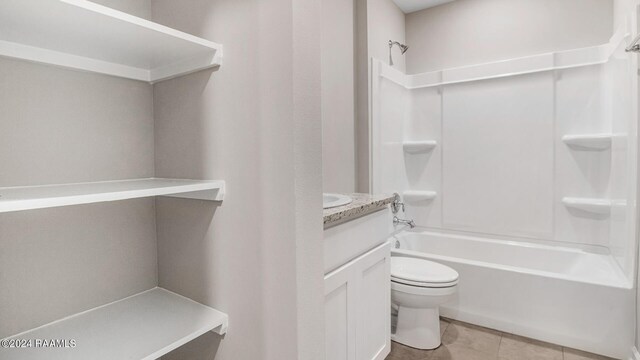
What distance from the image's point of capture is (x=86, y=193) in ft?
2.48

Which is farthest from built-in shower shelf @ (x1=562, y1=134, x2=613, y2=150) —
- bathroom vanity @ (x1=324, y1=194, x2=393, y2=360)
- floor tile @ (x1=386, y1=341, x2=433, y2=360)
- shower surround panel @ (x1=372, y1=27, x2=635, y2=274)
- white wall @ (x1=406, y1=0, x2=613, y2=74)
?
floor tile @ (x1=386, y1=341, x2=433, y2=360)

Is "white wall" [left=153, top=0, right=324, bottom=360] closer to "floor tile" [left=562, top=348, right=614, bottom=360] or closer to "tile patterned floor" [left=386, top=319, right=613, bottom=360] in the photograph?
"tile patterned floor" [left=386, top=319, right=613, bottom=360]

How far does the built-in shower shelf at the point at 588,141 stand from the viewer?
233 cm

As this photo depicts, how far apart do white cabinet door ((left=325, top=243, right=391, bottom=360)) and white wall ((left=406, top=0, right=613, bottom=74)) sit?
2167mm

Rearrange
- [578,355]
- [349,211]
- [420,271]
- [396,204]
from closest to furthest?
[349,211], [578,355], [420,271], [396,204]

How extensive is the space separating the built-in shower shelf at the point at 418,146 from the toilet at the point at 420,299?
1.28 m

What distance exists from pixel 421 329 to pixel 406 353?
0.57ft

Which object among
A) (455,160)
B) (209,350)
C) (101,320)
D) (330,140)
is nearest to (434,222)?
(455,160)

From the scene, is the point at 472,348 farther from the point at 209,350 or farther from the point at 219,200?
the point at 219,200

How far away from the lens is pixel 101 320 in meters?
0.97

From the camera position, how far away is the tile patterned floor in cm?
194

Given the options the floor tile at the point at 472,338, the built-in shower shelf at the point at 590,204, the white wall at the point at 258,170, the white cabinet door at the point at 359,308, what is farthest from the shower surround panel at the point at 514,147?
the white wall at the point at 258,170

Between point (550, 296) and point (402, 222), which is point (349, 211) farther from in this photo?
point (402, 222)

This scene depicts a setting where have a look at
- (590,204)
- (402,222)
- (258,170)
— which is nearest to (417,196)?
(402,222)
